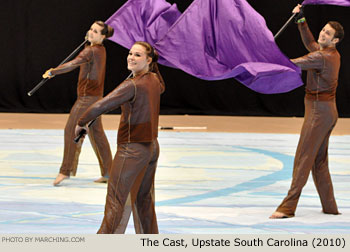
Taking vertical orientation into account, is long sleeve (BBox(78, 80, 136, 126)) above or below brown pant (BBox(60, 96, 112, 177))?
above

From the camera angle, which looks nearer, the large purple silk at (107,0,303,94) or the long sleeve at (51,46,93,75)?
the large purple silk at (107,0,303,94)

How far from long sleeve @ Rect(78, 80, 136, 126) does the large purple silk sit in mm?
1664

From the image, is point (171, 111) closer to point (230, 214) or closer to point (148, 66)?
point (230, 214)

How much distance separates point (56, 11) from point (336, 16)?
589cm

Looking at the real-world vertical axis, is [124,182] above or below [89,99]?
above

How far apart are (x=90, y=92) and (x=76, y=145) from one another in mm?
614

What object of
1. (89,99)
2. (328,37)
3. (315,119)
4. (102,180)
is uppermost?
(328,37)

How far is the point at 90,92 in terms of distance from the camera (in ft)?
24.8

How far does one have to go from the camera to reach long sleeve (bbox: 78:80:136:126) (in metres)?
4.48

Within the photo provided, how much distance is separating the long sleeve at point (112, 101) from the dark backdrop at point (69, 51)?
11.3 meters

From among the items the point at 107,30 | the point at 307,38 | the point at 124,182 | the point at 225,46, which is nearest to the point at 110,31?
the point at 107,30

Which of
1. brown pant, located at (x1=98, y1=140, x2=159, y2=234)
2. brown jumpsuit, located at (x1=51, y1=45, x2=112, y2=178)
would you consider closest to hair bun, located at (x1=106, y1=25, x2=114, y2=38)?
brown jumpsuit, located at (x1=51, y1=45, x2=112, y2=178)

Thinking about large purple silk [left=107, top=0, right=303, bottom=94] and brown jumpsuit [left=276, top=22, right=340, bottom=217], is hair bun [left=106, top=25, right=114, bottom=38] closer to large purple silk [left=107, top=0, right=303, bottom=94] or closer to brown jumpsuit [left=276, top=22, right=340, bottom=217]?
large purple silk [left=107, top=0, right=303, bottom=94]

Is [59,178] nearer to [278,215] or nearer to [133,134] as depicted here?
[278,215]
